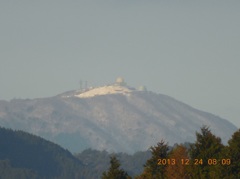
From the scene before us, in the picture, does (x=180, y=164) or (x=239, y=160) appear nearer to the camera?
(x=239, y=160)

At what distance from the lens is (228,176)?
355ft

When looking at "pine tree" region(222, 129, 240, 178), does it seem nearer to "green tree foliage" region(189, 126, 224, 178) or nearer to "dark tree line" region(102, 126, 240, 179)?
"dark tree line" region(102, 126, 240, 179)

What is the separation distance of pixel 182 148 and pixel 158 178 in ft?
30.5

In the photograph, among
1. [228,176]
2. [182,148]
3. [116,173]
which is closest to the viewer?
[228,176]

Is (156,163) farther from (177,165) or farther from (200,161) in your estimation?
(200,161)

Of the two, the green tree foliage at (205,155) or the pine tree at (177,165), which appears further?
the pine tree at (177,165)

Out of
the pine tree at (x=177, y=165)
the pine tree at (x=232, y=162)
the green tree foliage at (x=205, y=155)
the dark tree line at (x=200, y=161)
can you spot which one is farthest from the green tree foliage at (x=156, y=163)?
the pine tree at (x=232, y=162)

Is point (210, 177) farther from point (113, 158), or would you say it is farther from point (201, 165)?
point (113, 158)

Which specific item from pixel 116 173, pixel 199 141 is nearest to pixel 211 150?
pixel 199 141

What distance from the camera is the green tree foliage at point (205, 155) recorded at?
374ft


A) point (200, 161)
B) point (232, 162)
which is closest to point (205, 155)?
point (200, 161)

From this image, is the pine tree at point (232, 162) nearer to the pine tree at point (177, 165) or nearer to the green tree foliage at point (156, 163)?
the pine tree at point (177, 165)

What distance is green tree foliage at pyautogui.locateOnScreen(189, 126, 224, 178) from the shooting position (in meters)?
114

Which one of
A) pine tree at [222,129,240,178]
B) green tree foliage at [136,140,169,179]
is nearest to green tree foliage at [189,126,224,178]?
pine tree at [222,129,240,178]
